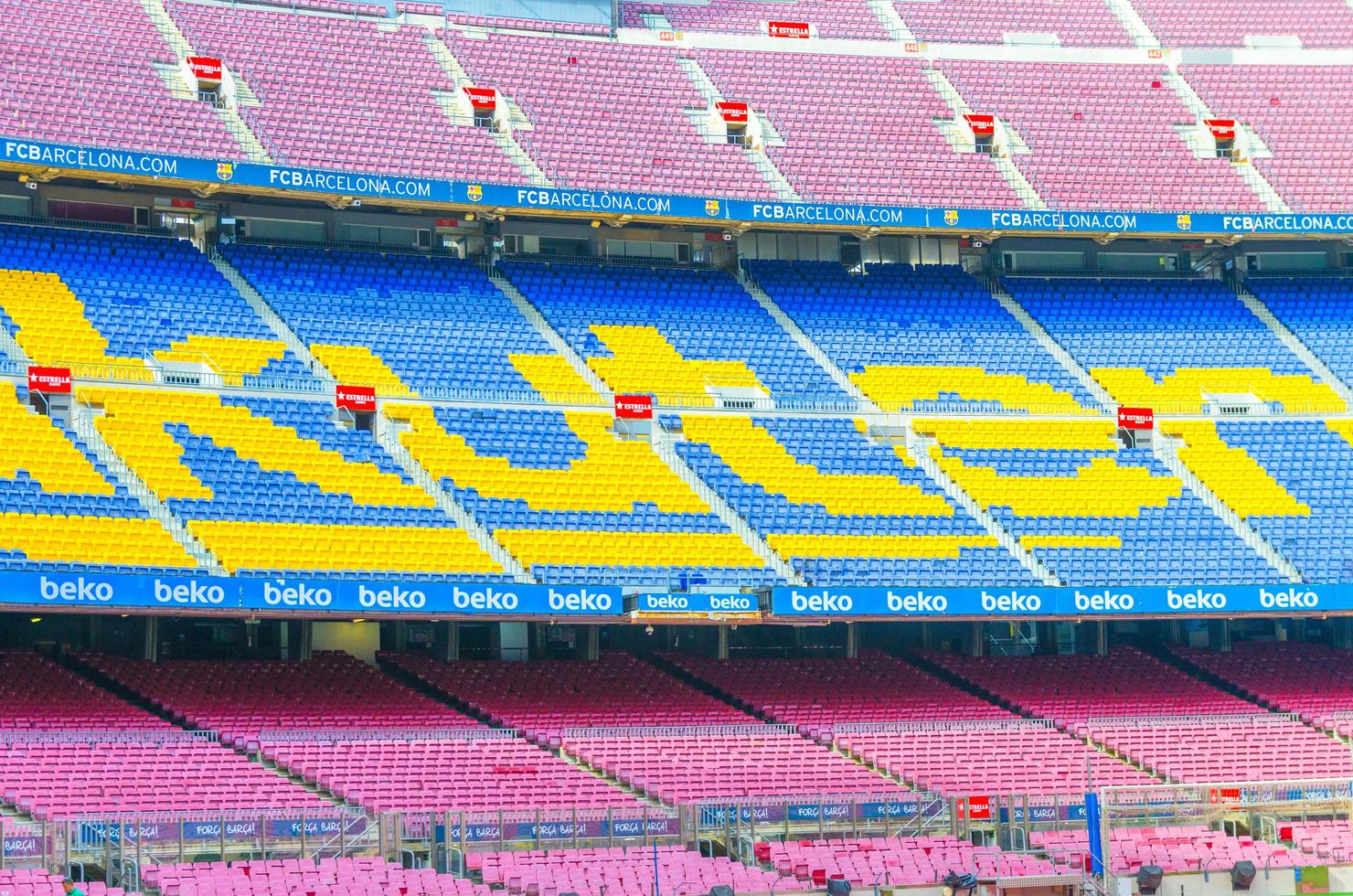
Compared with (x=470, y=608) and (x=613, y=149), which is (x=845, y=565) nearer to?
(x=470, y=608)

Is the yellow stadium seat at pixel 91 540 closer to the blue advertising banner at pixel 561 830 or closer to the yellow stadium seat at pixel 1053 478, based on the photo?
the blue advertising banner at pixel 561 830

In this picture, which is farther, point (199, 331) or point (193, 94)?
point (193, 94)

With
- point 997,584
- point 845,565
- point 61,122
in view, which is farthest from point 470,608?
point 61,122

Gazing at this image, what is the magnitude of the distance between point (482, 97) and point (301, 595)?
835 inches

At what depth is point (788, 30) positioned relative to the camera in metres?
62.7

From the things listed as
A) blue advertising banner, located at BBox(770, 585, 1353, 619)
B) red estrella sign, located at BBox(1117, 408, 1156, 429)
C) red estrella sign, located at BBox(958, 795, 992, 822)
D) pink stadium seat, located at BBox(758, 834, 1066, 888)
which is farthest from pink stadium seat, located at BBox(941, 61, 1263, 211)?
Result: pink stadium seat, located at BBox(758, 834, 1066, 888)

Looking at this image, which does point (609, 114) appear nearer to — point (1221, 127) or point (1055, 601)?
point (1221, 127)

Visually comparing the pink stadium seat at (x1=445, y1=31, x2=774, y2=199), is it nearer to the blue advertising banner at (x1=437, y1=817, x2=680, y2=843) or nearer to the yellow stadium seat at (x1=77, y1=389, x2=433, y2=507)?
the yellow stadium seat at (x1=77, y1=389, x2=433, y2=507)

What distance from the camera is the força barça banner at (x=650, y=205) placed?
155 feet

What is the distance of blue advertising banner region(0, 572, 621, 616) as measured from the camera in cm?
3631

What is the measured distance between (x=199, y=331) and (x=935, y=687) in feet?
61.4

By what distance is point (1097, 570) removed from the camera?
4562 cm

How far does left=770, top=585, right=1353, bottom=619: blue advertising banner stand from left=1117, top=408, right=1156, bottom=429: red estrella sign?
283 inches

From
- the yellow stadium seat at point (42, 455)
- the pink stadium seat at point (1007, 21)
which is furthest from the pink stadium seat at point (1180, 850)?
the pink stadium seat at point (1007, 21)
